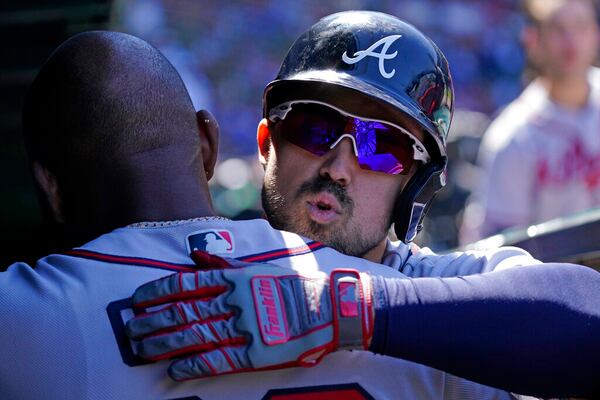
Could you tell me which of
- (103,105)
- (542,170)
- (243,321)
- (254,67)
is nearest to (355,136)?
(103,105)

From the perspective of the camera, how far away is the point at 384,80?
327 cm

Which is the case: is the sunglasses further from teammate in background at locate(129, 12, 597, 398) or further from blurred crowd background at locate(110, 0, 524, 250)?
blurred crowd background at locate(110, 0, 524, 250)

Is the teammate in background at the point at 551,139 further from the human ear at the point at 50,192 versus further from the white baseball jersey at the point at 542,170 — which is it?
the human ear at the point at 50,192

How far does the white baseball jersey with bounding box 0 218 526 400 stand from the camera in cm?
212

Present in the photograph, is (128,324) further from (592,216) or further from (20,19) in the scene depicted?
(20,19)

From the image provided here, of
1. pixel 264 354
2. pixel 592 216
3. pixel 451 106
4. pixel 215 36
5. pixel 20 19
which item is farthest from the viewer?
pixel 215 36

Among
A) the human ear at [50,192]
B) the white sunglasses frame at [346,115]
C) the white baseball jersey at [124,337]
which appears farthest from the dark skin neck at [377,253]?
the human ear at [50,192]

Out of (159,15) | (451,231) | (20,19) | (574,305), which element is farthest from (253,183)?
(574,305)

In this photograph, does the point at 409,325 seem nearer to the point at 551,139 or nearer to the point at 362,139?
the point at 362,139

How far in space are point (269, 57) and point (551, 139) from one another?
8.31 meters

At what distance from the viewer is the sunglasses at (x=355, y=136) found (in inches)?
127

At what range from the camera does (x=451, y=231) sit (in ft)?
34.2

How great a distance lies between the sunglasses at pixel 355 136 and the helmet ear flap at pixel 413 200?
48mm

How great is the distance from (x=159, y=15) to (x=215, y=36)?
3.47 ft
